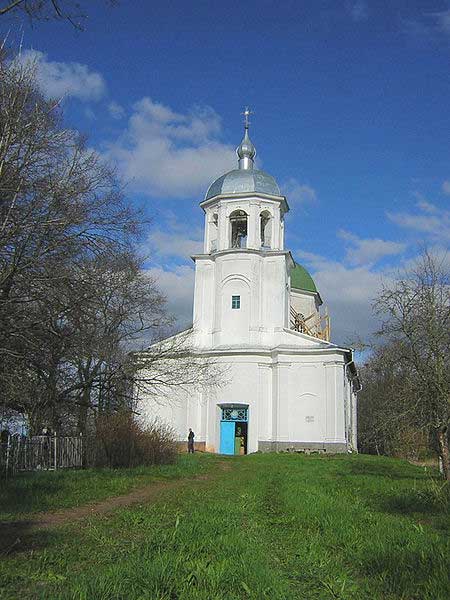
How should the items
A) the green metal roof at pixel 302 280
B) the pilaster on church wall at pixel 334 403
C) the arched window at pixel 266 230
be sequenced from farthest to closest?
the green metal roof at pixel 302 280
the arched window at pixel 266 230
the pilaster on church wall at pixel 334 403

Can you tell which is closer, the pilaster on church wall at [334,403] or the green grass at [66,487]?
the green grass at [66,487]

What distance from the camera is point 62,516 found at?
32.2ft

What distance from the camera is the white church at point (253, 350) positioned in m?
34.0

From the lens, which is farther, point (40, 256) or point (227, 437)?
point (227, 437)

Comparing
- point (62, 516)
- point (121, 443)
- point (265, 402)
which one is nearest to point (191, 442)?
point (265, 402)

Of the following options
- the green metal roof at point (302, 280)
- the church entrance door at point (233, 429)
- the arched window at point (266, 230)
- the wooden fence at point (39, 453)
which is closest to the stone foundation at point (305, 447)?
the church entrance door at point (233, 429)

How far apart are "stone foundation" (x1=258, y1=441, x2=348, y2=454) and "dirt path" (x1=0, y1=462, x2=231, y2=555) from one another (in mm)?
18770

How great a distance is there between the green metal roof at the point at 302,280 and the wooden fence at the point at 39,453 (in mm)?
31184

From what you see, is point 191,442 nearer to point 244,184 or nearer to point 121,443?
point 121,443

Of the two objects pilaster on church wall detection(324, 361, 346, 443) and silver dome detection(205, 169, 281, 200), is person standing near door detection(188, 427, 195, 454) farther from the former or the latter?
silver dome detection(205, 169, 281, 200)

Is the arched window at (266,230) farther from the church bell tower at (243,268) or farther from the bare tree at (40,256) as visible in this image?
the bare tree at (40,256)

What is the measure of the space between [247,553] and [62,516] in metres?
4.37

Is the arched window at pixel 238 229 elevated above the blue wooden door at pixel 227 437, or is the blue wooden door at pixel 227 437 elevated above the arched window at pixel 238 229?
the arched window at pixel 238 229

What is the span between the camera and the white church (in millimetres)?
34000
